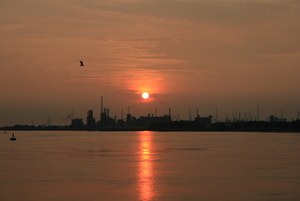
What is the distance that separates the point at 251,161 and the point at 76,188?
91.5ft

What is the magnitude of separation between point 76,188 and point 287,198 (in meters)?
16.0

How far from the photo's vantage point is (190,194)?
107 ft

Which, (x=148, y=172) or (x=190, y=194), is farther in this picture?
(x=148, y=172)

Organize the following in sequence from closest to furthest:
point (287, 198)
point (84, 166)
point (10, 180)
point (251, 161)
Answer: point (287, 198) < point (10, 180) < point (84, 166) < point (251, 161)

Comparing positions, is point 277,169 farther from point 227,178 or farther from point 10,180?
point 10,180

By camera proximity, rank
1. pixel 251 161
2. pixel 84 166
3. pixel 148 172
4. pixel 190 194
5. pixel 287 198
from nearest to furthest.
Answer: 1. pixel 287 198
2. pixel 190 194
3. pixel 148 172
4. pixel 84 166
5. pixel 251 161

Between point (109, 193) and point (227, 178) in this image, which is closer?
point (109, 193)

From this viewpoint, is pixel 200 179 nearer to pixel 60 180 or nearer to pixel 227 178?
pixel 227 178

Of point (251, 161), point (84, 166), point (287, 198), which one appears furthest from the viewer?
point (251, 161)

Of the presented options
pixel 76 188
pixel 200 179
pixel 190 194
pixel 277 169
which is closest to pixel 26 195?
pixel 76 188

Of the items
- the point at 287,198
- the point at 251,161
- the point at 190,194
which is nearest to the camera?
the point at 287,198

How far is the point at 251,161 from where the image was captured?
55969mm

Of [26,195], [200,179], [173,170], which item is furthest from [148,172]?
[26,195]

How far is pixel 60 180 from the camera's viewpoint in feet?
129
